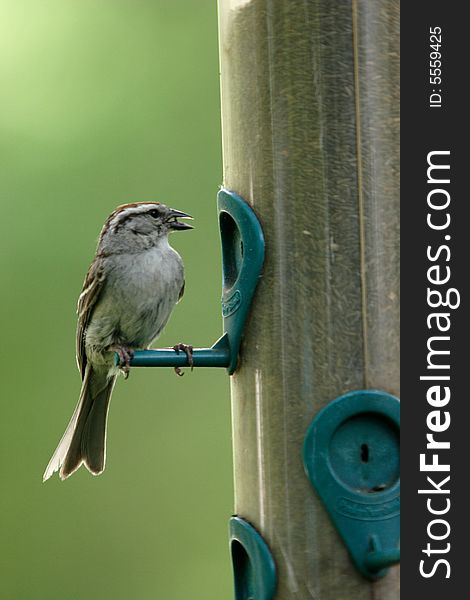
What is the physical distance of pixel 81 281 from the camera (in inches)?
321

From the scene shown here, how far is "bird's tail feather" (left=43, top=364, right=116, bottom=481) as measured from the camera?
6727 millimetres

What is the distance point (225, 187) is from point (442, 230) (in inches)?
38.3

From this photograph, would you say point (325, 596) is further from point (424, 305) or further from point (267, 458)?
point (424, 305)

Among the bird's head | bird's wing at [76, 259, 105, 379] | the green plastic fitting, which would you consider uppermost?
the bird's head

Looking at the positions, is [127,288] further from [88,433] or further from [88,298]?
[88,433]

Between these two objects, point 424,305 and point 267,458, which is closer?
point 424,305

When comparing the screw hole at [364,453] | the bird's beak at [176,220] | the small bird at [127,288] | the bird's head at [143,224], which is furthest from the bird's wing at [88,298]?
the screw hole at [364,453]

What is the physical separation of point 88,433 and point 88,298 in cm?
64

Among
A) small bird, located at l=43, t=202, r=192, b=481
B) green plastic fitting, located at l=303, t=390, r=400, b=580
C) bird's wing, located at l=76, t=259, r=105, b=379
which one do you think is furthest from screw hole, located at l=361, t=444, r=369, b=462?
bird's wing, located at l=76, t=259, r=105, b=379

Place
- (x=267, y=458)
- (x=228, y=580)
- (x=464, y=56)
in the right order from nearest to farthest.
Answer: (x=464, y=56)
(x=267, y=458)
(x=228, y=580)

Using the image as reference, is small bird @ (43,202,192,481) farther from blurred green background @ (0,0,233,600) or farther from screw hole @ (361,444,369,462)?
screw hole @ (361,444,369,462)

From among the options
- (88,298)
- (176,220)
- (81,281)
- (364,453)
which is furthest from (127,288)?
(364,453)

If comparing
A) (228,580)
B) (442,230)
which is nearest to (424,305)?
(442,230)

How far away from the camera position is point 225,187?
17.5 ft
